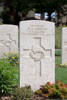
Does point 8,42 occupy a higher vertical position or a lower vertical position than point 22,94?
higher

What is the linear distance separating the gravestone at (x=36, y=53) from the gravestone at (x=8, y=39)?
4789mm

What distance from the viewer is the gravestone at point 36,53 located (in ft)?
16.0

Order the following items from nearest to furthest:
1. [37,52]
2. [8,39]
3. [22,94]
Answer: [22,94] → [37,52] → [8,39]

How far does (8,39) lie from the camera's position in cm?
998

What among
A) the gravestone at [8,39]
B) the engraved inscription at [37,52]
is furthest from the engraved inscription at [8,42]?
the engraved inscription at [37,52]

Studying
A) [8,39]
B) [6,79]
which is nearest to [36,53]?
[6,79]

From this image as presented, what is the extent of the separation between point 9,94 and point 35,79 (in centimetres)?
74

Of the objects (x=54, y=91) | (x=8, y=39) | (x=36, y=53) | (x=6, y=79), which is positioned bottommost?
(x=54, y=91)

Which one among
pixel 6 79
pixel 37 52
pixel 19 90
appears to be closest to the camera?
pixel 19 90

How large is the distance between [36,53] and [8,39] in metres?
5.10

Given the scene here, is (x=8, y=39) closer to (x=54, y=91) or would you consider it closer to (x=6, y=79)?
(x=6, y=79)

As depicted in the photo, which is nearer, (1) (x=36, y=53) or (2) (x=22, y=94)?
(2) (x=22, y=94)

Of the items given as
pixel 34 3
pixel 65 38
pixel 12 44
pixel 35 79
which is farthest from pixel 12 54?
pixel 34 3

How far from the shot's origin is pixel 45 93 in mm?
4703
